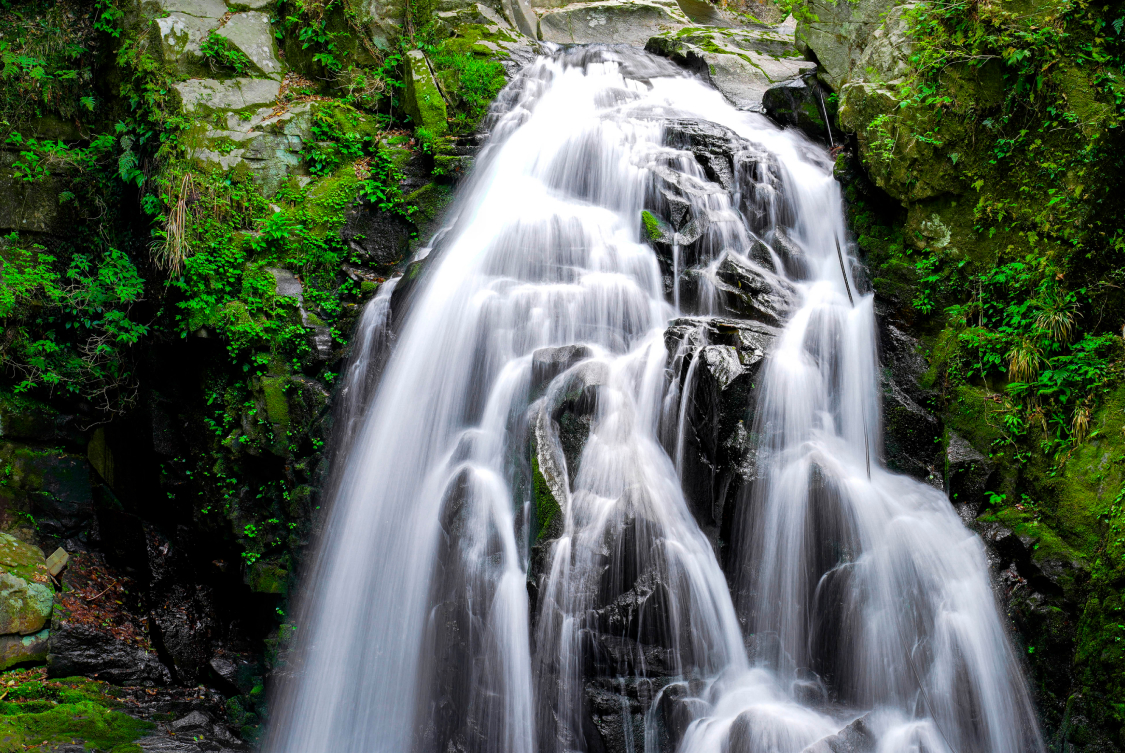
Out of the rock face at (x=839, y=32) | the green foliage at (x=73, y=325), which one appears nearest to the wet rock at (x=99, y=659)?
the green foliage at (x=73, y=325)

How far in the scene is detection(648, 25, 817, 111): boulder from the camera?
11.0 m

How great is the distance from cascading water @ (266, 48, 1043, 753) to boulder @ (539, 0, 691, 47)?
855 centimetres

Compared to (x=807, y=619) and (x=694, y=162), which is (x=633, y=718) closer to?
(x=807, y=619)

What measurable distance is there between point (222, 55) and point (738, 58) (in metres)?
8.70

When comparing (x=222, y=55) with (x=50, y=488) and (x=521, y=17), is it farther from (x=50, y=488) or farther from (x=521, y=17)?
(x=521, y=17)

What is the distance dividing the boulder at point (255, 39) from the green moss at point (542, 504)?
732cm

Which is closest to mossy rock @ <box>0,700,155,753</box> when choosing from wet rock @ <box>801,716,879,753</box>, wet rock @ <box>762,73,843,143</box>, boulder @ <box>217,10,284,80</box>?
wet rock @ <box>801,716,879,753</box>

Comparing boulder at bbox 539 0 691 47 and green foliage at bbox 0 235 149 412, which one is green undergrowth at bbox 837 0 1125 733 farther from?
boulder at bbox 539 0 691 47

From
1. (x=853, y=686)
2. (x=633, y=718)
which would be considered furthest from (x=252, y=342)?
(x=853, y=686)

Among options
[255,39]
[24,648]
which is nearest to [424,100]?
[255,39]

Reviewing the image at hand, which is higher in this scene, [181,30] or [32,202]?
[181,30]

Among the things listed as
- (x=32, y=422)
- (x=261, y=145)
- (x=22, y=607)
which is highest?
(x=261, y=145)

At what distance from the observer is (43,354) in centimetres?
796

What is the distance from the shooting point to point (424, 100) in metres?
8.85
